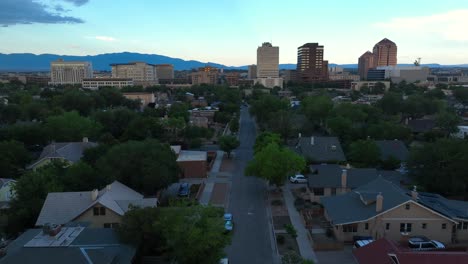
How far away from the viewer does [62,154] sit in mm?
43625

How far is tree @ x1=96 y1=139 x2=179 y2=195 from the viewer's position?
31297mm

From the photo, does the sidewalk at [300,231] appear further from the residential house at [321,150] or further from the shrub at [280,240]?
the residential house at [321,150]

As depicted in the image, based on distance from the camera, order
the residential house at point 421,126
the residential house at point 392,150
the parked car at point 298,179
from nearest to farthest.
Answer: the parked car at point 298,179 < the residential house at point 392,150 < the residential house at point 421,126

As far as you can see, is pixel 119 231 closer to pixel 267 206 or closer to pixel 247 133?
pixel 267 206

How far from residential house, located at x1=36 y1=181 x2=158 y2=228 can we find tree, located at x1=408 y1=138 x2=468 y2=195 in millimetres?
24890

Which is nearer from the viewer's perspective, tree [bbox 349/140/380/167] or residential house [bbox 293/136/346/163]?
tree [bbox 349/140/380/167]

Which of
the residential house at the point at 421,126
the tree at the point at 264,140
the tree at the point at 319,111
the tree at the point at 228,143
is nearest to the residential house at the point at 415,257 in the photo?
the tree at the point at 264,140

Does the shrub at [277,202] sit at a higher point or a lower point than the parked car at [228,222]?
lower

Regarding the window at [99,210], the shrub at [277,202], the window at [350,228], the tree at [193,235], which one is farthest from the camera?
the shrub at [277,202]

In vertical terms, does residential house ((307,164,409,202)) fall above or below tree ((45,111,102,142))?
below

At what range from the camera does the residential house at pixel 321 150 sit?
43.7 metres

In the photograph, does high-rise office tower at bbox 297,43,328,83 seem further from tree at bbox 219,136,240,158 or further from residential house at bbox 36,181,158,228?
residential house at bbox 36,181,158,228

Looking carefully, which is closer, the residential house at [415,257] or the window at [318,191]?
the residential house at [415,257]

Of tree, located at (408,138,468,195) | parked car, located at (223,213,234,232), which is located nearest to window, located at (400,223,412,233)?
tree, located at (408,138,468,195)
